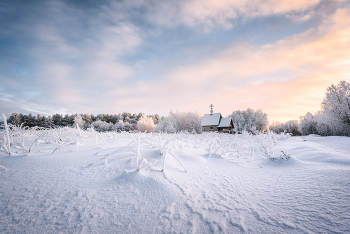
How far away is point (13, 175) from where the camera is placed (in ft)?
3.97

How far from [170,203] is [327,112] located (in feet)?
72.4

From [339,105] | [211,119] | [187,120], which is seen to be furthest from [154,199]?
[211,119]

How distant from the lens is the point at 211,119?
3244cm

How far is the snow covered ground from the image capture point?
85cm

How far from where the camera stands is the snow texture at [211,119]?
31.5 meters

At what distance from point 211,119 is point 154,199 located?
32.5 meters

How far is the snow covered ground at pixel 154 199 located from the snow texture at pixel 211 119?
3061cm

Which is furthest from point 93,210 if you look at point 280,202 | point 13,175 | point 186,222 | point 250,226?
point 280,202

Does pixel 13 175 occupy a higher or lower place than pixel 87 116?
lower

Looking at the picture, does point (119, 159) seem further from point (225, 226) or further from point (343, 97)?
point (343, 97)

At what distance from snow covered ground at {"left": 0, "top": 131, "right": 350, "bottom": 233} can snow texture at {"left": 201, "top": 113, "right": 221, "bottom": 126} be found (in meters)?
30.6

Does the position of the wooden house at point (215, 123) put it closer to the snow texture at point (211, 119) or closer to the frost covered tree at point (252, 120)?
the snow texture at point (211, 119)

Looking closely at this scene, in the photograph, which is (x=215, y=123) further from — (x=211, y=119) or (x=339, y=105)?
(x=339, y=105)

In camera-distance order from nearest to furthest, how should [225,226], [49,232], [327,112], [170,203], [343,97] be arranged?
[49,232]
[225,226]
[170,203]
[343,97]
[327,112]
